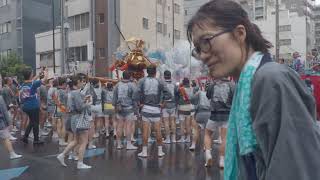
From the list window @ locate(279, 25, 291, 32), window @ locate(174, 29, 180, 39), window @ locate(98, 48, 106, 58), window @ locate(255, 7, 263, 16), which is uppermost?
window @ locate(255, 7, 263, 16)

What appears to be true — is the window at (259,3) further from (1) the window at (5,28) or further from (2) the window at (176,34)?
(1) the window at (5,28)

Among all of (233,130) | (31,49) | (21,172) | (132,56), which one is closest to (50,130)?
(132,56)

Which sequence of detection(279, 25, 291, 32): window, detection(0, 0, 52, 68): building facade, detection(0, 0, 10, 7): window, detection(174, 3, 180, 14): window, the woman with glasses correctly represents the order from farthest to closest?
detection(279, 25, 291, 32): window, detection(0, 0, 10, 7): window, detection(0, 0, 52, 68): building facade, detection(174, 3, 180, 14): window, the woman with glasses

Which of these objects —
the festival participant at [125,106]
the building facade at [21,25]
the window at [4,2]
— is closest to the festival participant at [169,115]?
the festival participant at [125,106]

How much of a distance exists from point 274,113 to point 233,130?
1.02ft

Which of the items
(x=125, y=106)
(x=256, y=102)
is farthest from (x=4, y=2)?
(x=256, y=102)

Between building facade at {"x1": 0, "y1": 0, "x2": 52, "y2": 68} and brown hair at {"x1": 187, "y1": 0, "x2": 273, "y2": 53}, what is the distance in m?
47.2

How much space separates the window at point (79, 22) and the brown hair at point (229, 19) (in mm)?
36998

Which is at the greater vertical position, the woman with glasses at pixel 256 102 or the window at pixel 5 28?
the window at pixel 5 28

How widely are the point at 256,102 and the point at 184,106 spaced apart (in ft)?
34.3

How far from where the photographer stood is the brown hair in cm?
167

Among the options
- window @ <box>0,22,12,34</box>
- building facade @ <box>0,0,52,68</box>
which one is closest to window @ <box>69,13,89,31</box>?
building facade @ <box>0,0,52,68</box>

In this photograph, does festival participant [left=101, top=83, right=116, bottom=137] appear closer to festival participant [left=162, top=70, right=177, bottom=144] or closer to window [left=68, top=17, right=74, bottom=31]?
festival participant [left=162, top=70, right=177, bottom=144]

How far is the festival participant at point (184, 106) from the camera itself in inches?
461
